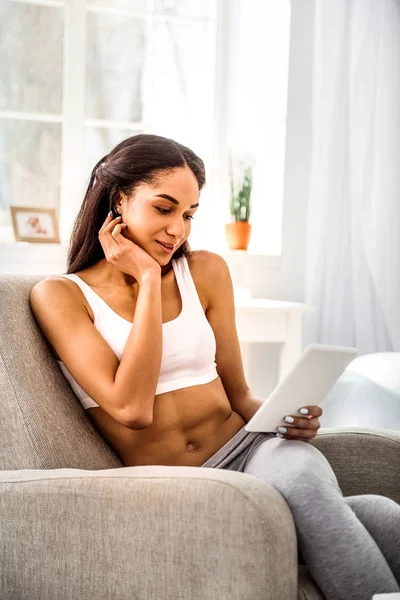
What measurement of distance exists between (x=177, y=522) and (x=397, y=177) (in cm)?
281

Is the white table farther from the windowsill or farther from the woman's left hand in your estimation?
the woman's left hand

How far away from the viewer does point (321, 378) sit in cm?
154

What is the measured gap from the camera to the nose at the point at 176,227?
1.81 metres

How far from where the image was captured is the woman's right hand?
5.96 feet

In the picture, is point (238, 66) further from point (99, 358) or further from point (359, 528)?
point (359, 528)

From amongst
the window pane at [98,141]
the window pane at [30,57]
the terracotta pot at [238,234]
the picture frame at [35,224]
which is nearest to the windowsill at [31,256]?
the picture frame at [35,224]

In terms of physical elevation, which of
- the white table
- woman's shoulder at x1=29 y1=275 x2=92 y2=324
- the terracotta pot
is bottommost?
the white table

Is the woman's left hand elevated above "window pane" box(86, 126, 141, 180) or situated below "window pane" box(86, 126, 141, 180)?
below

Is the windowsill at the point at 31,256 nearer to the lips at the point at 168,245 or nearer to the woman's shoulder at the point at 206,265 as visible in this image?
the woman's shoulder at the point at 206,265

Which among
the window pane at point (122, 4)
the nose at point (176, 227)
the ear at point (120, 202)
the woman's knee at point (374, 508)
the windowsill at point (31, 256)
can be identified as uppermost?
the window pane at point (122, 4)

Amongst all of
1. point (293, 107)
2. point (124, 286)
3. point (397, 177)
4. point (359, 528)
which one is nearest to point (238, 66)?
point (293, 107)

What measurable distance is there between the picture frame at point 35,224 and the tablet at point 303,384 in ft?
6.32

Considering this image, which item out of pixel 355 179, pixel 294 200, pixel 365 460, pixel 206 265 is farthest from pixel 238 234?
pixel 365 460

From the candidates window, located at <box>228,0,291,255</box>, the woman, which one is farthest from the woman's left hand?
window, located at <box>228,0,291,255</box>
